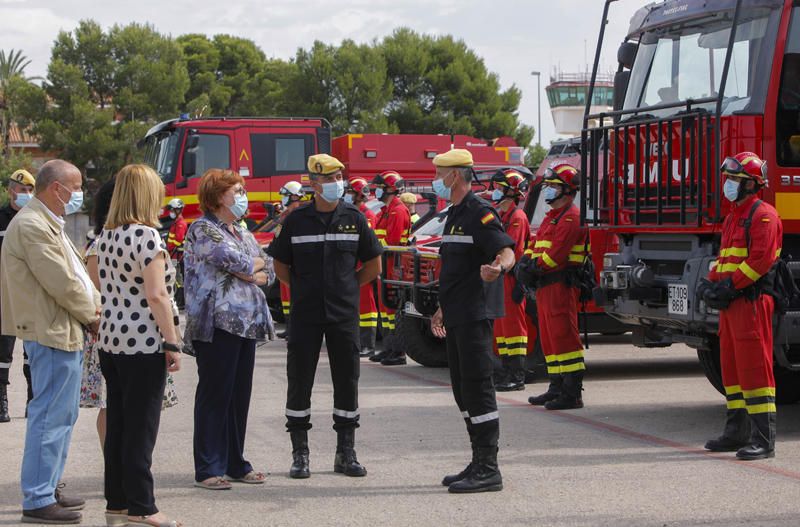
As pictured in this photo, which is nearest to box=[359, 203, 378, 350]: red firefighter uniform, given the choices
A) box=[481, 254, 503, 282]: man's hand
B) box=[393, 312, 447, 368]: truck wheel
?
box=[393, 312, 447, 368]: truck wheel

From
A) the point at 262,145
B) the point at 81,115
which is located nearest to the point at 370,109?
the point at 81,115

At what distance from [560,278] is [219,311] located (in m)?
4.04

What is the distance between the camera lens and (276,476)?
7.59 m

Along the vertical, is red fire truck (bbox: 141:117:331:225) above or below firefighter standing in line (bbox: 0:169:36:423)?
above

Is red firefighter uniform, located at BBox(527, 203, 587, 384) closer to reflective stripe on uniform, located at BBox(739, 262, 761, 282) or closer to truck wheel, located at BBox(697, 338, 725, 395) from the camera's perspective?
truck wheel, located at BBox(697, 338, 725, 395)

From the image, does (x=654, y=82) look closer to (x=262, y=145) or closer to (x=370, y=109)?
(x=262, y=145)

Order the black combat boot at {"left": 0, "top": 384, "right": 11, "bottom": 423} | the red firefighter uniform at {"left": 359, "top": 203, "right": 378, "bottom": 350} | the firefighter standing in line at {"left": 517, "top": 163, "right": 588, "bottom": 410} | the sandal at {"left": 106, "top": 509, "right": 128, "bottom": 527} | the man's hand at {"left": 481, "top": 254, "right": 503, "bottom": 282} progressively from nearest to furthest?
the sandal at {"left": 106, "top": 509, "right": 128, "bottom": 527} → the man's hand at {"left": 481, "top": 254, "right": 503, "bottom": 282} → the black combat boot at {"left": 0, "top": 384, "right": 11, "bottom": 423} → the firefighter standing in line at {"left": 517, "top": 163, "right": 588, "bottom": 410} → the red firefighter uniform at {"left": 359, "top": 203, "right": 378, "bottom": 350}

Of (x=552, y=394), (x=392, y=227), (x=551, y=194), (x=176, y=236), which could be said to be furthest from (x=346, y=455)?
(x=176, y=236)

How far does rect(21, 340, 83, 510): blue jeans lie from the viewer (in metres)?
6.39

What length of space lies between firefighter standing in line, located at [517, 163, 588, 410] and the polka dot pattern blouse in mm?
4713

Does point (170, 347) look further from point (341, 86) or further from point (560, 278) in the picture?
point (341, 86)

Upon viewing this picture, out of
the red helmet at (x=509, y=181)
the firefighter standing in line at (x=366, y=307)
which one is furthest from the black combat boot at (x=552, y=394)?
the firefighter standing in line at (x=366, y=307)

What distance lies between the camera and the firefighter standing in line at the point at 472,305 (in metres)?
7.16

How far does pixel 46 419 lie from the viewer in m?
6.39
